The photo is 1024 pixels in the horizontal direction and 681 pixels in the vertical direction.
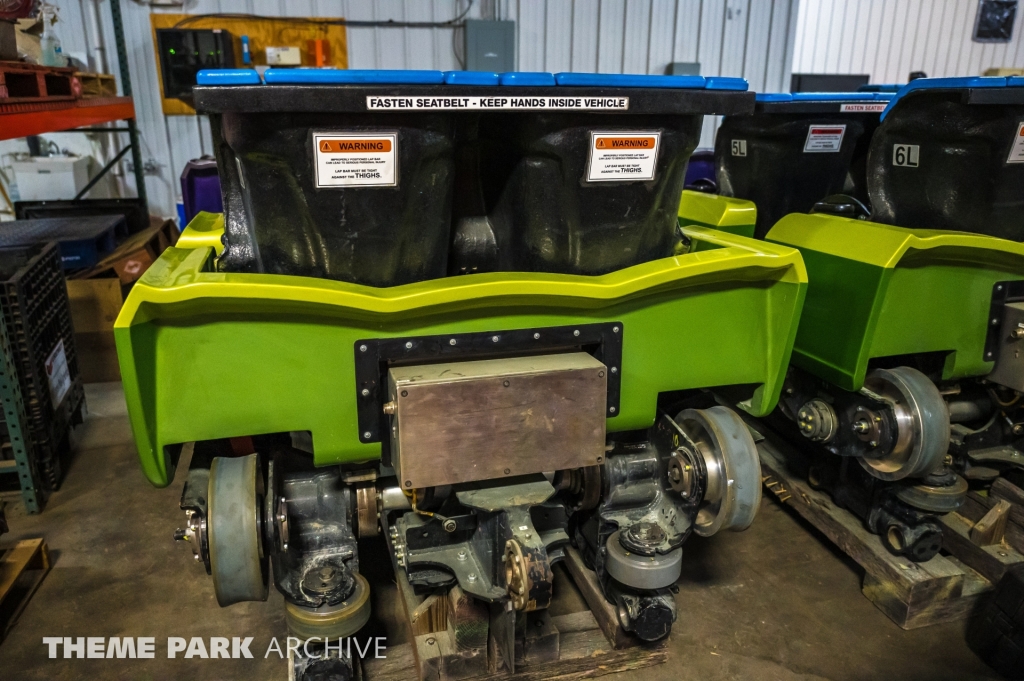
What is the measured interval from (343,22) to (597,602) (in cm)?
434

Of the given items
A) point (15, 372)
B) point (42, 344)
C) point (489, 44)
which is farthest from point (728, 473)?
point (489, 44)

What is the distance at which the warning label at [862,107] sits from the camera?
221 centimetres

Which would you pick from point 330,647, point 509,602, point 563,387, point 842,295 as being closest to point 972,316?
point 842,295

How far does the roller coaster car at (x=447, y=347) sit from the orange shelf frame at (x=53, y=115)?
3.74ft

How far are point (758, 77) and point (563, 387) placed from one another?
517 cm

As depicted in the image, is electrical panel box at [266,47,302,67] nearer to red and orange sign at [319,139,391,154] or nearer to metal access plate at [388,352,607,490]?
red and orange sign at [319,139,391,154]

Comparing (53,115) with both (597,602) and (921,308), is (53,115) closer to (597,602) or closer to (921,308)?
(597,602)

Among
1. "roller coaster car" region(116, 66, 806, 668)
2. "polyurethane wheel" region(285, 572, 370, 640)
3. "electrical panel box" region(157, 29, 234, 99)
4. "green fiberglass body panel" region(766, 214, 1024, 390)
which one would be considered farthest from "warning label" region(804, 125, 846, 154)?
"electrical panel box" region(157, 29, 234, 99)

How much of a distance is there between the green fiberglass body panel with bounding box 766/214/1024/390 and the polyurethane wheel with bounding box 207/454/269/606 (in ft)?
4.90

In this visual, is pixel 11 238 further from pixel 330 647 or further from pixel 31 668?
pixel 330 647

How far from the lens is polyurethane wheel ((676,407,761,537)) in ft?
4.91

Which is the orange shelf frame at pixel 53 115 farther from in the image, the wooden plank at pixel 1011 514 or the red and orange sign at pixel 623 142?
the wooden plank at pixel 1011 514

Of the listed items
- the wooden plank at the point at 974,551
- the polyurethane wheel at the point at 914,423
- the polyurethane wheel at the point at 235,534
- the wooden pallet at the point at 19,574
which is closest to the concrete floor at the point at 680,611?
the wooden pallet at the point at 19,574

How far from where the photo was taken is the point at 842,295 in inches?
71.4
